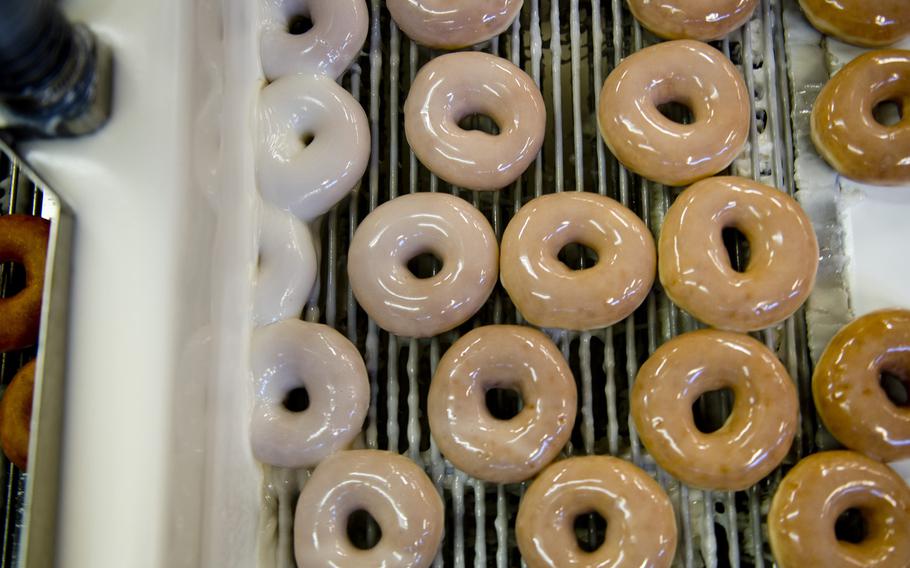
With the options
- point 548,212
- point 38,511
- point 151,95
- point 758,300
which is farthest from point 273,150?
point 758,300

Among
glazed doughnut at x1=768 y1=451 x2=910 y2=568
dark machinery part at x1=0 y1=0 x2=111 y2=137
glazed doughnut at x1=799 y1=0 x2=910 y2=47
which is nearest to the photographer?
dark machinery part at x1=0 y1=0 x2=111 y2=137

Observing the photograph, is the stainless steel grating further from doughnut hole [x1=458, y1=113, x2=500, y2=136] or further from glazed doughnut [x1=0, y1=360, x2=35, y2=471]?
glazed doughnut [x1=0, y1=360, x2=35, y2=471]

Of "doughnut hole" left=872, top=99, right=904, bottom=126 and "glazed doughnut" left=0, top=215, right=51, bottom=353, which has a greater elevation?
"doughnut hole" left=872, top=99, right=904, bottom=126

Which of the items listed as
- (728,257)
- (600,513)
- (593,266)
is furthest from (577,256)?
(600,513)

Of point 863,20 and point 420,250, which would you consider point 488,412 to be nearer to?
point 420,250

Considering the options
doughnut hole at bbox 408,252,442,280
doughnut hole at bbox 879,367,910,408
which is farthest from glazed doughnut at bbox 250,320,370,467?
doughnut hole at bbox 879,367,910,408

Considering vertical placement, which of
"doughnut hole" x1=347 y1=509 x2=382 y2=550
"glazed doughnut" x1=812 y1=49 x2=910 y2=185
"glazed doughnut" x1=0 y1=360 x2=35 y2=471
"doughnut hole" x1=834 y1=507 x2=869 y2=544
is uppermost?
"glazed doughnut" x1=812 y1=49 x2=910 y2=185
